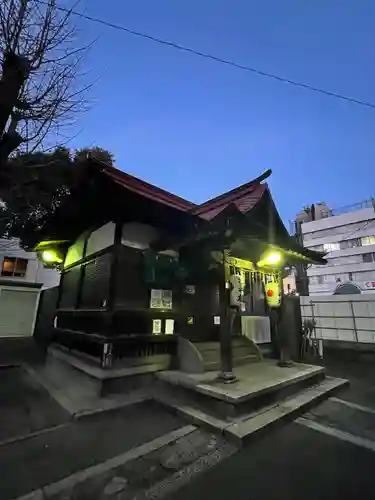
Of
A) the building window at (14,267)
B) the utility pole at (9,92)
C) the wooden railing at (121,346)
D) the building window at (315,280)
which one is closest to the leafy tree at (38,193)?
the utility pole at (9,92)

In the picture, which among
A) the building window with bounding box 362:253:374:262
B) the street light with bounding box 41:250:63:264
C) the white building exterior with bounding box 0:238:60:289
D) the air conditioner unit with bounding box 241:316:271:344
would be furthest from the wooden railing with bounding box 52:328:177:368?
the building window with bounding box 362:253:374:262

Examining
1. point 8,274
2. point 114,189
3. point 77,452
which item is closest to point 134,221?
point 114,189

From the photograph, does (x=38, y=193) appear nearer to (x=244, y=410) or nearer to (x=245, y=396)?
(x=245, y=396)

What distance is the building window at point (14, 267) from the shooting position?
56.0 feet

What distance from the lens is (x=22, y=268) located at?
58.1 feet

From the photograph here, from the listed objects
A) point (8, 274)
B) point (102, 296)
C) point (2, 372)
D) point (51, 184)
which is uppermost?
point (51, 184)

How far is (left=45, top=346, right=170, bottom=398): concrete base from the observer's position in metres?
5.24

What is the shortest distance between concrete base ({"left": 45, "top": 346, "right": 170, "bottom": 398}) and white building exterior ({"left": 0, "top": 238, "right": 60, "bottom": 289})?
12.5 meters

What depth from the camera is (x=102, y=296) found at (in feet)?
20.5

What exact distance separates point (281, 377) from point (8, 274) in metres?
17.9

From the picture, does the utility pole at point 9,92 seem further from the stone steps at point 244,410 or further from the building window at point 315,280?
the building window at point 315,280

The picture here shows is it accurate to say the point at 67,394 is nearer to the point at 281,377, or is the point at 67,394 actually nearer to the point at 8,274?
the point at 281,377

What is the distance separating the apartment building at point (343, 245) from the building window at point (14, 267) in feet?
109

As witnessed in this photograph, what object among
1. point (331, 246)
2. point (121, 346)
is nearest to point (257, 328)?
point (121, 346)
